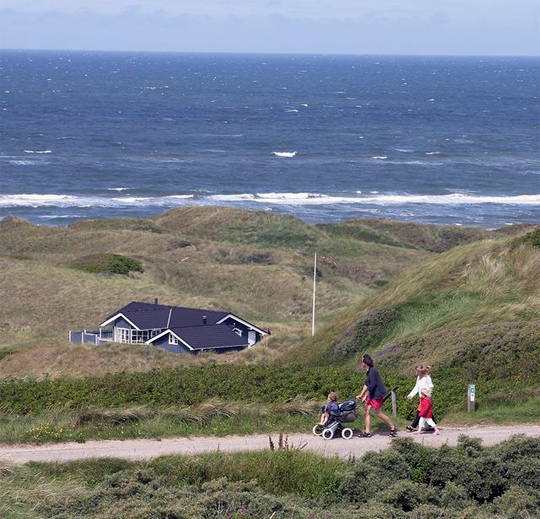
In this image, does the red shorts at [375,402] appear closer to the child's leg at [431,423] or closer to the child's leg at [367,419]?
the child's leg at [367,419]

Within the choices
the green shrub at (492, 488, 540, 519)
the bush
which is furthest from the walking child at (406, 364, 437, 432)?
the bush

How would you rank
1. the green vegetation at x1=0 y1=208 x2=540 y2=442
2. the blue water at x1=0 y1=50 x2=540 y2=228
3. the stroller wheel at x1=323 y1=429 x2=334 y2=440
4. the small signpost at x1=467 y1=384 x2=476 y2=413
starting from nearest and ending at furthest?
the stroller wheel at x1=323 y1=429 x2=334 y2=440
the small signpost at x1=467 y1=384 x2=476 y2=413
the green vegetation at x1=0 y1=208 x2=540 y2=442
the blue water at x1=0 y1=50 x2=540 y2=228

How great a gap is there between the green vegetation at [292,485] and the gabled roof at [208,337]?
21.0 metres

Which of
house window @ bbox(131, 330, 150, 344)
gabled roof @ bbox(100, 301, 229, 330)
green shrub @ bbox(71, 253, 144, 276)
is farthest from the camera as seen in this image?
green shrub @ bbox(71, 253, 144, 276)

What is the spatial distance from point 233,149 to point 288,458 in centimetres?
10564

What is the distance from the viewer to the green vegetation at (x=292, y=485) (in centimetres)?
1025

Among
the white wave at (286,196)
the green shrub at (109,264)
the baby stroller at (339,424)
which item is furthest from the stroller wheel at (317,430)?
the white wave at (286,196)

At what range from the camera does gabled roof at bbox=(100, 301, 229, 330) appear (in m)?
36.1

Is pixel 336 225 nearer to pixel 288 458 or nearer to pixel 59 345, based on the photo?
pixel 59 345

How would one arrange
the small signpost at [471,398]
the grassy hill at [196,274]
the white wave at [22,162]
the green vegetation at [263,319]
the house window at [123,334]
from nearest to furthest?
1. the small signpost at [471,398]
2. the green vegetation at [263,319]
3. the grassy hill at [196,274]
4. the house window at [123,334]
5. the white wave at [22,162]

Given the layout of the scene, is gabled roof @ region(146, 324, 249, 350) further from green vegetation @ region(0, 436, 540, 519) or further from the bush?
green vegetation @ region(0, 436, 540, 519)

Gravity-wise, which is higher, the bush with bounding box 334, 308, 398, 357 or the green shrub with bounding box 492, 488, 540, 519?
the green shrub with bounding box 492, 488, 540, 519

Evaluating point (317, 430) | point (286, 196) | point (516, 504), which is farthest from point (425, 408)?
point (286, 196)

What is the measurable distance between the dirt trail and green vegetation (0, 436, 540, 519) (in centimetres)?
49
